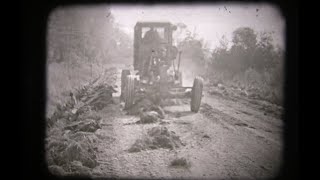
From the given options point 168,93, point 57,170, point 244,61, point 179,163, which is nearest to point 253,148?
point 179,163

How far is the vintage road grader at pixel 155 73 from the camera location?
415 cm

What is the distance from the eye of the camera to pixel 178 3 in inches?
152

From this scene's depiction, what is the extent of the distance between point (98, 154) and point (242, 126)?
1.91 m

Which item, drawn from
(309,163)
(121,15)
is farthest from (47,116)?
(309,163)

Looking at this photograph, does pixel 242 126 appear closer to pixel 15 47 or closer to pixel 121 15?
pixel 121 15

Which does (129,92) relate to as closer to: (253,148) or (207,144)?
(207,144)

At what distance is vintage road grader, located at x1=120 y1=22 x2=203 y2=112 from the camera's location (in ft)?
13.6

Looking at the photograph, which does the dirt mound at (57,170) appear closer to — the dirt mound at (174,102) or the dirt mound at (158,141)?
the dirt mound at (158,141)

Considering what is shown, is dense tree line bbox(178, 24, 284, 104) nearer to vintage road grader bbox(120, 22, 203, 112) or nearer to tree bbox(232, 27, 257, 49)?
tree bbox(232, 27, 257, 49)

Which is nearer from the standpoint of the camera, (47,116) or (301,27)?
(301,27)

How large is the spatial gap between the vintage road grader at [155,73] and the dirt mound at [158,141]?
0.62m

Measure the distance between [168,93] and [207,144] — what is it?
1083 millimetres

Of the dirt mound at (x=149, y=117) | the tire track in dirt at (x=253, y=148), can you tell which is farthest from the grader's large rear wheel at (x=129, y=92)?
the tire track in dirt at (x=253, y=148)

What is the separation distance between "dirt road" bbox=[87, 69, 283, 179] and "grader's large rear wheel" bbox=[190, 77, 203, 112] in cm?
12
